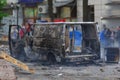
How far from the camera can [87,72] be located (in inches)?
706

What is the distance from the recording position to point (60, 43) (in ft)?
63.9

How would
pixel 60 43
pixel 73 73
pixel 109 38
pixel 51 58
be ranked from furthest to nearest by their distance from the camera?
pixel 109 38 < pixel 51 58 < pixel 60 43 < pixel 73 73

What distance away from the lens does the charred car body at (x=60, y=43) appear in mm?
19594

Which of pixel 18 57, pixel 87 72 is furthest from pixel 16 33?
pixel 87 72

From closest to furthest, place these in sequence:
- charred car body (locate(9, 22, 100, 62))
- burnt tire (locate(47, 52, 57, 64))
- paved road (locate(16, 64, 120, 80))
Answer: paved road (locate(16, 64, 120, 80))
charred car body (locate(9, 22, 100, 62))
burnt tire (locate(47, 52, 57, 64))

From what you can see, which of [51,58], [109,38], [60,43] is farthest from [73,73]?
[109,38]

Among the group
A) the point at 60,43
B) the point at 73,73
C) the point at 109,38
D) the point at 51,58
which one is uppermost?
the point at 60,43

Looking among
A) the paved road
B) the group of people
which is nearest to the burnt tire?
the paved road

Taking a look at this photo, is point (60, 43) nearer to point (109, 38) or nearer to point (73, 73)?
point (73, 73)

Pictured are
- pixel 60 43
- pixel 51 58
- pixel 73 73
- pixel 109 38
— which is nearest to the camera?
pixel 73 73

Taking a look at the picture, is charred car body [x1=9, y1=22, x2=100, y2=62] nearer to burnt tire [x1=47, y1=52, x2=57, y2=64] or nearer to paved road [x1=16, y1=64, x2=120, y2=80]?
burnt tire [x1=47, y1=52, x2=57, y2=64]

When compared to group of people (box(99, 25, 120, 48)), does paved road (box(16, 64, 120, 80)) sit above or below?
below

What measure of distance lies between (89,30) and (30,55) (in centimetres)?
294

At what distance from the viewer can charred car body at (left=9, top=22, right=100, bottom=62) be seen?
64.3 feet
